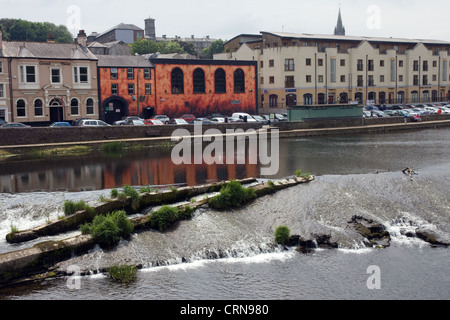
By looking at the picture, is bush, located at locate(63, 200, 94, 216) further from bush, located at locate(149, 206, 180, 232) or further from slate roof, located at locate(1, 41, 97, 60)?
slate roof, located at locate(1, 41, 97, 60)

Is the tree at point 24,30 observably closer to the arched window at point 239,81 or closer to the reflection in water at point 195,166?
the arched window at point 239,81

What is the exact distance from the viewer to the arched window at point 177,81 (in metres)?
68.3

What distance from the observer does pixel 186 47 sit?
167 metres

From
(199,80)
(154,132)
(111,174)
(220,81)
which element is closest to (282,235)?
(111,174)

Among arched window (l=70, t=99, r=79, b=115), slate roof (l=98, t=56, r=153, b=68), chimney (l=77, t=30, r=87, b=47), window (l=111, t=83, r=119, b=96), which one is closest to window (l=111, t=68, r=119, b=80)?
slate roof (l=98, t=56, r=153, b=68)

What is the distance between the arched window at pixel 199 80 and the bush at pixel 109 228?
49.7 meters

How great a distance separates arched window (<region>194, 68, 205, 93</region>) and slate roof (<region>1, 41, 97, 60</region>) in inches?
545

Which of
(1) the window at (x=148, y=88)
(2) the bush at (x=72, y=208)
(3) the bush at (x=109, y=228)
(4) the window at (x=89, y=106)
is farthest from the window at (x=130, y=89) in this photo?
(3) the bush at (x=109, y=228)

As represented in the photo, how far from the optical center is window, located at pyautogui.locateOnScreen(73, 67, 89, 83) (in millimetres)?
60406

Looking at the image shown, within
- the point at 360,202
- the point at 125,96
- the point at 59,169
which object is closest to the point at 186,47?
the point at 125,96

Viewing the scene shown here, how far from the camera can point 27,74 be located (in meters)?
57.2

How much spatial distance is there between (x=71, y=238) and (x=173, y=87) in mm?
49603

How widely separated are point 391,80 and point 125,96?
4949cm
